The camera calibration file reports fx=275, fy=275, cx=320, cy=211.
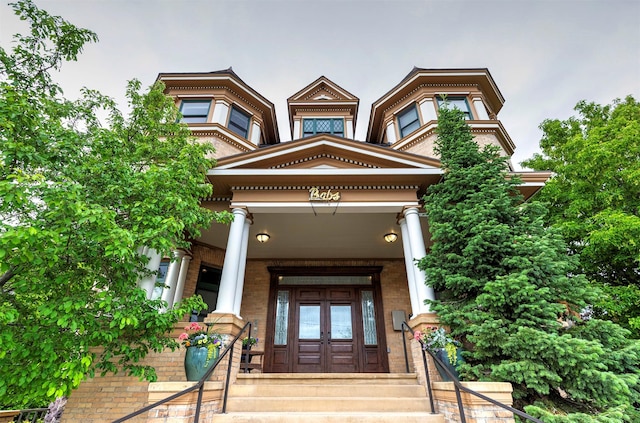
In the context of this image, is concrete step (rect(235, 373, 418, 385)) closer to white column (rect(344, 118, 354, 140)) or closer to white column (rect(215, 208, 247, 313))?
white column (rect(215, 208, 247, 313))

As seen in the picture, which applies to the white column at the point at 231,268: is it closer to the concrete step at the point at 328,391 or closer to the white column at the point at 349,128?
the concrete step at the point at 328,391

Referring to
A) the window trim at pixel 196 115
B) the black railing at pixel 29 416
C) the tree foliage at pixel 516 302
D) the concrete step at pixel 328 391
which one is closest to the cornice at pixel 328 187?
the tree foliage at pixel 516 302

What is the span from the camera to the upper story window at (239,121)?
996 centimetres

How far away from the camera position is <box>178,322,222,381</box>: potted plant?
13.5 feet

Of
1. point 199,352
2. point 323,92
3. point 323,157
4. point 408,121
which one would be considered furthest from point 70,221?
point 323,92

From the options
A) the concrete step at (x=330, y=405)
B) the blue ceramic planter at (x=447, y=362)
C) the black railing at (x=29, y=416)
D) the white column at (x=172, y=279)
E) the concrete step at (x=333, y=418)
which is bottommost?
the black railing at (x=29, y=416)

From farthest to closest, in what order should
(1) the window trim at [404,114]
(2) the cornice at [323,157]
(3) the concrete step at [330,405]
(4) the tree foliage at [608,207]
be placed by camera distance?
(1) the window trim at [404,114] → (4) the tree foliage at [608,207] → (2) the cornice at [323,157] → (3) the concrete step at [330,405]

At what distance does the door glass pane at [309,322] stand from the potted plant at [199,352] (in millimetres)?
4414

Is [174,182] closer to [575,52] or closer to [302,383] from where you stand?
[302,383]

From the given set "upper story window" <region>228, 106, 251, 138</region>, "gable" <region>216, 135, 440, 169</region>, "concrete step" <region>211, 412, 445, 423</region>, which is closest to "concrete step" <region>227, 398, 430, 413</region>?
"concrete step" <region>211, 412, 445, 423</region>

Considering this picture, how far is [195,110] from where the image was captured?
985 cm

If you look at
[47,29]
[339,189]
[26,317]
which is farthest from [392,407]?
[47,29]

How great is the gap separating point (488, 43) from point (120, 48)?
15.7 meters

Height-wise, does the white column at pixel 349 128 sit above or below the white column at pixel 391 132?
above
